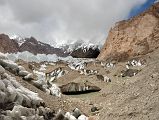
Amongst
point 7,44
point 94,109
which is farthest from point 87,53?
point 94,109

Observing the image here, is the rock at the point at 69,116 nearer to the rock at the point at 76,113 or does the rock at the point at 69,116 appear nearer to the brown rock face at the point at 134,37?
the rock at the point at 76,113

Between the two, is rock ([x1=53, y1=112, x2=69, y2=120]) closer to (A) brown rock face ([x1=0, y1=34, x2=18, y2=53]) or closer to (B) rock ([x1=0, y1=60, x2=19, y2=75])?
(B) rock ([x1=0, y1=60, x2=19, y2=75])

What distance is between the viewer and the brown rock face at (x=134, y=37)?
2731 inches

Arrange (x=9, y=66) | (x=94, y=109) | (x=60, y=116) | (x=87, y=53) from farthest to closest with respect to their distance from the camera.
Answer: (x=87, y=53) → (x=94, y=109) → (x=9, y=66) → (x=60, y=116)

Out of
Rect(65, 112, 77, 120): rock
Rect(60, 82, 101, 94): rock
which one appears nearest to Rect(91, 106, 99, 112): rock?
Rect(65, 112, 77, 120): rock

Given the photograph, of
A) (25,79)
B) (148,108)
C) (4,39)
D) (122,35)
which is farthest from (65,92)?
(4,39)

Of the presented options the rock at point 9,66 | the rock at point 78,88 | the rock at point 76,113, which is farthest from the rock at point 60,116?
the rock at point 78,88

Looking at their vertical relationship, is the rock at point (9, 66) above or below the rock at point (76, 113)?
above

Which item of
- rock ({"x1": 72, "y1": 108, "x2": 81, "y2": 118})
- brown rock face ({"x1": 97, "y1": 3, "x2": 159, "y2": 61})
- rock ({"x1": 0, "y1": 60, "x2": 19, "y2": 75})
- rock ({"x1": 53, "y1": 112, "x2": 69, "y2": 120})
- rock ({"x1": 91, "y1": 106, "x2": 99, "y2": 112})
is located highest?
brown rock face ({"x1": 97, "y1": 3, "x2": 159, "y2": 61})

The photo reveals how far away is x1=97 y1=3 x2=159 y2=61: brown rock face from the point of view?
69.4 meters

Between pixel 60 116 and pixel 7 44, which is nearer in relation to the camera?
pixel 60 116

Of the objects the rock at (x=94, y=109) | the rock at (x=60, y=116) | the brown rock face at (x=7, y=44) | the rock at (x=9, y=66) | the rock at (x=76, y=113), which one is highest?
the brown rock face at (x=7, y=44)

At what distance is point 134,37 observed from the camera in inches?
2904

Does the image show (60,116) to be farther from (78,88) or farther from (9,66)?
(78,88)
